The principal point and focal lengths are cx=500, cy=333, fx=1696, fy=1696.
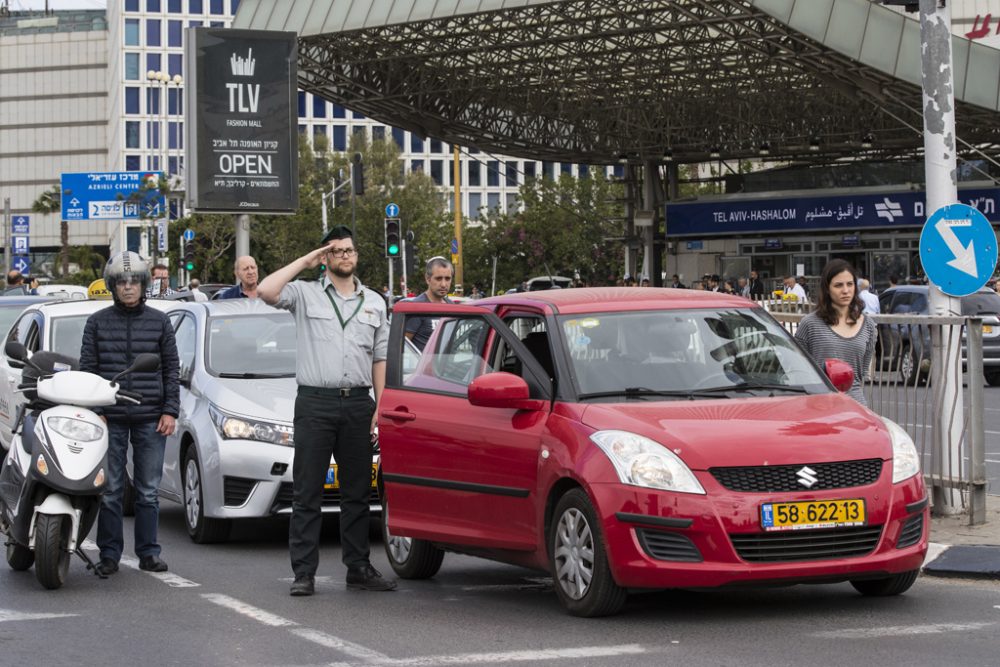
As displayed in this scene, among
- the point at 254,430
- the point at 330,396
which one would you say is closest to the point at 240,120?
the point at 254,430

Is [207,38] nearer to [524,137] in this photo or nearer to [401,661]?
[401,661]

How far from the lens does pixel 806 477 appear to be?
24.6ft

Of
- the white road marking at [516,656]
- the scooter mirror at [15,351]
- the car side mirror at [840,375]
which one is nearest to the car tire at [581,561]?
the white road marking at [516,656]

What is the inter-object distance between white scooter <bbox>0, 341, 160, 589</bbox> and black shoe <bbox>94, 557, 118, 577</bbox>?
6 centimetres

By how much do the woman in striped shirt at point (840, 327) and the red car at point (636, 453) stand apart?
106cm

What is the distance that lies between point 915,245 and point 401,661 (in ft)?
164

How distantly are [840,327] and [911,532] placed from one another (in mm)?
2474

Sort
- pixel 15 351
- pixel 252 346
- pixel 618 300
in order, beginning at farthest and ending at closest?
pixel 252 346, pixel 15 351, pixel 618 300

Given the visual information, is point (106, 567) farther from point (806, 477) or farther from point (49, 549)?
point (806, 477)

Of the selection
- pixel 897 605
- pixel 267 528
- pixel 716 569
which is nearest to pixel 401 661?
pixel 716 569

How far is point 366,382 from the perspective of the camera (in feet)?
29.5

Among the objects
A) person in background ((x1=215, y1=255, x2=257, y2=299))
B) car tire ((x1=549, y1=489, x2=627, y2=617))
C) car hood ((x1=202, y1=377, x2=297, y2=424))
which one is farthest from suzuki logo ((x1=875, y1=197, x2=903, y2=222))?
car tire ((x1=549, y1=489, x2=627, y2=617))

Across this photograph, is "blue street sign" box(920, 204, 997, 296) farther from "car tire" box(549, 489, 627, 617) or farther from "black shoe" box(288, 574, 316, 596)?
"black shoe" box(288, 574, 316, 596)

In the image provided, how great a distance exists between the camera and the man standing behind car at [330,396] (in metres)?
8.86
